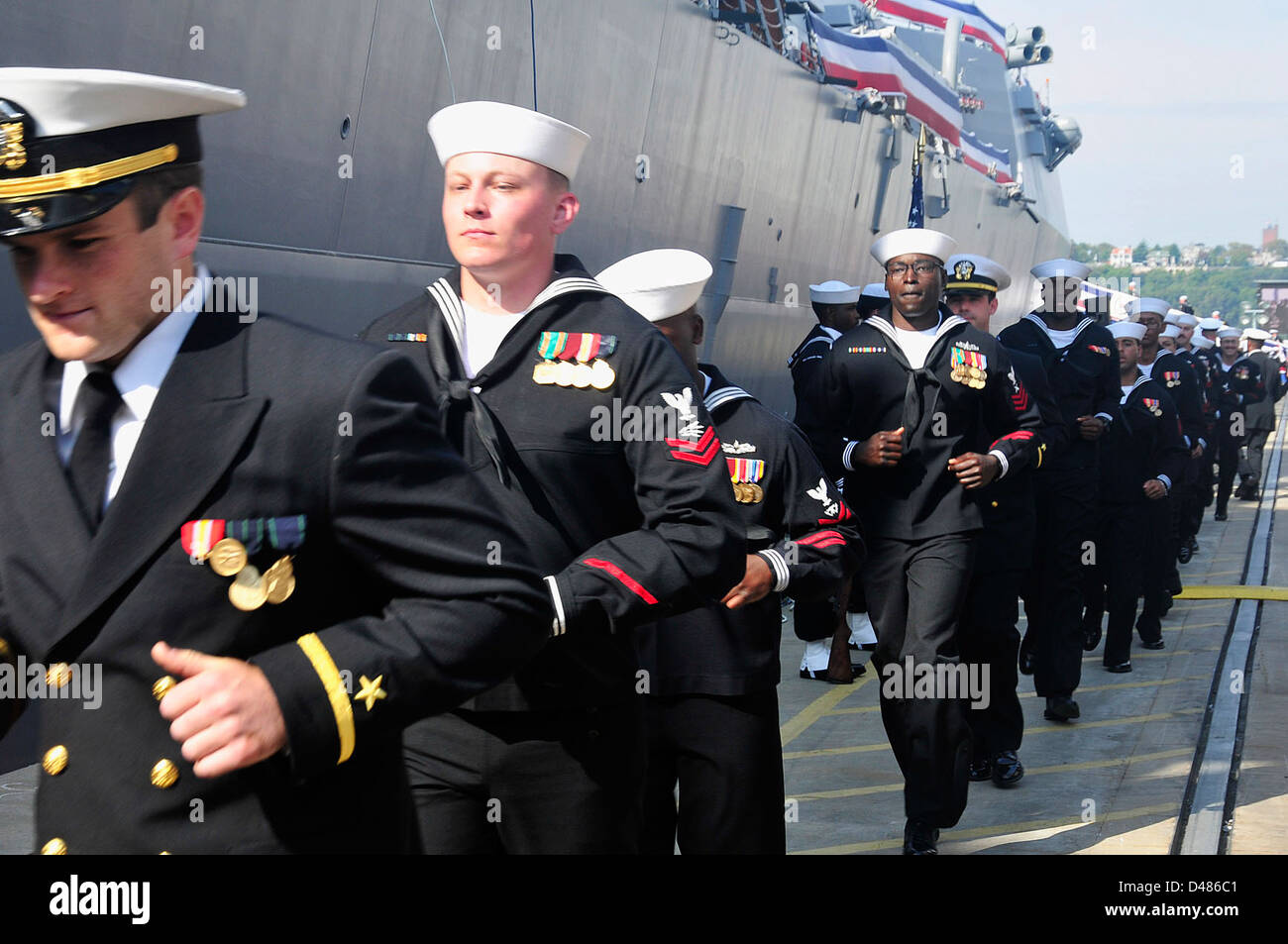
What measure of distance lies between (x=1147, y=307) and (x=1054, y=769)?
251 inches

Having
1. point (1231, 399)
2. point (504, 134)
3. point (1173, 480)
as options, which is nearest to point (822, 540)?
point (504, 134)

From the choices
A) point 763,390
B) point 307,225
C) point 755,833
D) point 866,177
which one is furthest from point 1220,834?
point 866,177

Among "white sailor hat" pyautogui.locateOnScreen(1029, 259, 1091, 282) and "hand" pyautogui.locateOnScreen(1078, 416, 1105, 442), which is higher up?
"white sailor hat" pyautogui.locateOnScreen(1029, 259, 1091, 282)

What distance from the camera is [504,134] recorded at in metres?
3.03

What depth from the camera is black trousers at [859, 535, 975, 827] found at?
5.38 metres

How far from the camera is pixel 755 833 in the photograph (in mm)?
3686

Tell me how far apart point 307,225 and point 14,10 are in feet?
6.88

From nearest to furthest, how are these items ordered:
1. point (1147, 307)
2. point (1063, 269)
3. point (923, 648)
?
point (923, 648), point (1063, 269), point (1147, 307)

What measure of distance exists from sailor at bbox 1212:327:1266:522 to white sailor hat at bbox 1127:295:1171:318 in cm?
646

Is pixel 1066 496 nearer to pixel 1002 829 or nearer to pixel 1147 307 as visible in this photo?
pixel 1002 829

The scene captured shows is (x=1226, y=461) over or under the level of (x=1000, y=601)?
under

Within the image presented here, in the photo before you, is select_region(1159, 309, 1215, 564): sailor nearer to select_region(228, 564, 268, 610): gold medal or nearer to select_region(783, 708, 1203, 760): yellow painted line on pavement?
select_region(783, 708, 1203, 760): yellow painted line on pavement

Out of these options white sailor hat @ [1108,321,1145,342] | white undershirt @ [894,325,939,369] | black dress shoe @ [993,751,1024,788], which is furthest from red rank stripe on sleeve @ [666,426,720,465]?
white sailor hat @ [1108,321,1145,342]
